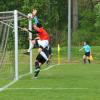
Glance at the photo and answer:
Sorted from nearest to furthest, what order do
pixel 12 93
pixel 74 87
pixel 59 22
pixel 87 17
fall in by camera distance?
pixel 12 93, pixel 74 87, pixel 87 17, pixel 59 22

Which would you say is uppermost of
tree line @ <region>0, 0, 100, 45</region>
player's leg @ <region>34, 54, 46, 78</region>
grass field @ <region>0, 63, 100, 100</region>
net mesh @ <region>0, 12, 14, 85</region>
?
tree line @ <region>0, 0, 100, 45</region>

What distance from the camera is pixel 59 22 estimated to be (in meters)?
73.8

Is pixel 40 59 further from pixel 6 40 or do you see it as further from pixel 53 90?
pixel 53 90

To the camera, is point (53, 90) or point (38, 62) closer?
point (53, 90)

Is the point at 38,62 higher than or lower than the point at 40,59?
lower

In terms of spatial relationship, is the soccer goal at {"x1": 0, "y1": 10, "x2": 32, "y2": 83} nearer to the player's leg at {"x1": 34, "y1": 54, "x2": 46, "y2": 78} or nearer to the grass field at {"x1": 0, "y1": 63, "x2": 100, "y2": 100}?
the player's leg at {"x1": 34, "y1": 54, "x2": 46, "y2": 78}

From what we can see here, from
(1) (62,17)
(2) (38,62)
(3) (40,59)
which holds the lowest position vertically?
(2) (38,62)

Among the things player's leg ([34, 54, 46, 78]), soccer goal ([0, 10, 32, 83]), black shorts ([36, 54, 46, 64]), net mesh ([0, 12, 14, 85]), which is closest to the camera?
soccer goal ([0, 10, 32, 83])

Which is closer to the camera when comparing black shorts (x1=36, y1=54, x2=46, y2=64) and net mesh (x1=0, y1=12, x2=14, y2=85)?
black shorts (x1=36, y1=54, x2=46, y2=64)

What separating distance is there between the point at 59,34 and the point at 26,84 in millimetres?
43049

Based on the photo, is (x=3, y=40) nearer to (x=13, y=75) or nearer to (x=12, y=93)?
(x=13, y=75)

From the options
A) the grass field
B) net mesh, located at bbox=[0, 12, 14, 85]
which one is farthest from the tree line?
the grass field

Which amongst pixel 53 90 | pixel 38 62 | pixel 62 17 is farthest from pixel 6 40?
pixel 62 17

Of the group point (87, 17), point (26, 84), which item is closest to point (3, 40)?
point (26, 84)
